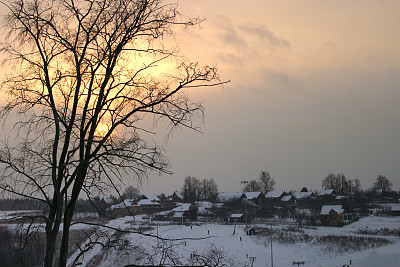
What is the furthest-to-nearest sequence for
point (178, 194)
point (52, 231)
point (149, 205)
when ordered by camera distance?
point (178, 194) → point (149, 205) → point (52, 231)

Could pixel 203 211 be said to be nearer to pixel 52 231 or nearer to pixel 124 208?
pixel 124 208

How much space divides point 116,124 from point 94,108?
1.17 feet

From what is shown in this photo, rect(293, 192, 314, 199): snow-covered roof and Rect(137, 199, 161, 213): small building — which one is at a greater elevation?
Rect(293, 192, 314, 199): snow-covered roof

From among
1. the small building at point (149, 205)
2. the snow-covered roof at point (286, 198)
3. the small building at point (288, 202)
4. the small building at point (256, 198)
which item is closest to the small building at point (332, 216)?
the small building at point (288, 202)

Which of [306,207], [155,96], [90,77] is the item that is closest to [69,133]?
[90,77]

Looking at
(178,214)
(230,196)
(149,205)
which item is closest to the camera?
(178,214)

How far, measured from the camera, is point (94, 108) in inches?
195

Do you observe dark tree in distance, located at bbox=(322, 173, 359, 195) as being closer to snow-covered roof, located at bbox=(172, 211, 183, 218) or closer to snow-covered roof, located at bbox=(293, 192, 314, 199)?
snow-covered roof, located at bbox=(293, 192, 314, 199)

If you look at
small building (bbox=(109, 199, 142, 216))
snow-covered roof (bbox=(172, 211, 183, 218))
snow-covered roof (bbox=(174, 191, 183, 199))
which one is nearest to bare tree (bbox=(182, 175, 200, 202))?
snow-covered roof (bbox=(174, 191, 183, 199))


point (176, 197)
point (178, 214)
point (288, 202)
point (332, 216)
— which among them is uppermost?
point (176, 197)

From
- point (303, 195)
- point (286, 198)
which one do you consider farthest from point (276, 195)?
point (303, 195)

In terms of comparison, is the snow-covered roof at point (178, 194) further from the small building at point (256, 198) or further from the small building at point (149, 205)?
the small building at point (256, 198)

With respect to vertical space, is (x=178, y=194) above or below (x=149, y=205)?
above

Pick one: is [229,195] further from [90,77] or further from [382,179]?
[90,77]
